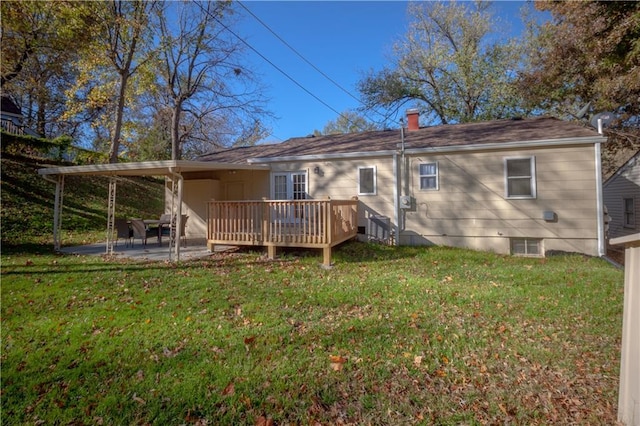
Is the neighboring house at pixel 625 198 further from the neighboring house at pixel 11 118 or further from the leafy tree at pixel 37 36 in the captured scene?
the neighboring house at pixel 11 118

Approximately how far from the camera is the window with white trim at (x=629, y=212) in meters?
15.0

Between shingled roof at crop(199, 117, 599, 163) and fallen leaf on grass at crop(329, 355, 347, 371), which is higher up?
shingled roof at crop(199, 117, 599, 163)

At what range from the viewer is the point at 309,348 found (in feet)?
12.1

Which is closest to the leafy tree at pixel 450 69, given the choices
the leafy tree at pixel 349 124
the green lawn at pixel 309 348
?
the leafy tree at pixel 349 124

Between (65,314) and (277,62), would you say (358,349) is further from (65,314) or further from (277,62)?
(277,62)

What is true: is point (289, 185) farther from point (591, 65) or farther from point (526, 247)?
point (591, 65)

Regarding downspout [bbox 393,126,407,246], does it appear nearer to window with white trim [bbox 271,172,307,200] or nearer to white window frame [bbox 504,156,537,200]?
white window frame [bbox 504,156,537,200]

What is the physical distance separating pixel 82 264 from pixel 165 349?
525 centimetres

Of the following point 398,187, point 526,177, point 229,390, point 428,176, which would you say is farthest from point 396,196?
point 229,390

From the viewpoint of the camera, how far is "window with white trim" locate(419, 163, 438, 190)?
10.1m

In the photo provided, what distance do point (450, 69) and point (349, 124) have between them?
13060 mm

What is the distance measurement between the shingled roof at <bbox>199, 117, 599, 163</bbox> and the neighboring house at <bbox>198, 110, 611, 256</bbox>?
0.04m

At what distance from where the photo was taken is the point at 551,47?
14.4 metres

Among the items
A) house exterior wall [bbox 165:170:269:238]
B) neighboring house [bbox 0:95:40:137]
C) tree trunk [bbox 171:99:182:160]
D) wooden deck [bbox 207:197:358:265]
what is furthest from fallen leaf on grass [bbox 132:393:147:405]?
neighboring house [bbox 0:95:40:137]
